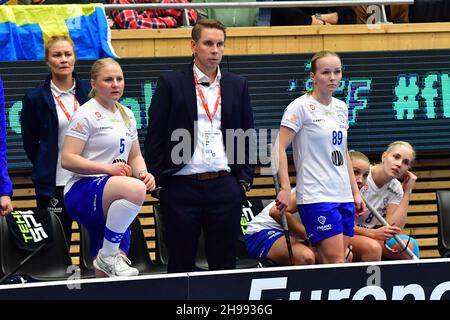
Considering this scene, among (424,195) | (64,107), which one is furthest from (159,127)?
(424,195)

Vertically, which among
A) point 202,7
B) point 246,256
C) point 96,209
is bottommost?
point 246,256

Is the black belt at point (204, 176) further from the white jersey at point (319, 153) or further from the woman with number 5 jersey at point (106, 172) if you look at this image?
the white jersey at point (319, 153)

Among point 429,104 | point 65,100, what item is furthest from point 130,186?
point 429,104

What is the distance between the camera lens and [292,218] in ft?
27.1

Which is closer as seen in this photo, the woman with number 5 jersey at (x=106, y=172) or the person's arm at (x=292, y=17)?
the woman with number 5 jersey at (x=106, y=172)

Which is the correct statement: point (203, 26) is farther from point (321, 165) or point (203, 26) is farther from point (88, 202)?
point (88, 202)

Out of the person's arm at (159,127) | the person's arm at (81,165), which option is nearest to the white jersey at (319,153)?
the person's arm at (159,127)

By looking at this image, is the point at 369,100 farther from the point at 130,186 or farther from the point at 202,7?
the point at 130,186

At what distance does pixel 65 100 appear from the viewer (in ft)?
26.7

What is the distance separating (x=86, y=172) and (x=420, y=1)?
4812 mm

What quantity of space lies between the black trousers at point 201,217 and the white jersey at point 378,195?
1.61m

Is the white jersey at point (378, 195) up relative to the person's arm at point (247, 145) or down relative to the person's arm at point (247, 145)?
down

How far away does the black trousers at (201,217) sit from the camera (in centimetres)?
746

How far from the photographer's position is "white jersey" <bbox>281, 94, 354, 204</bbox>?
7.88 m
